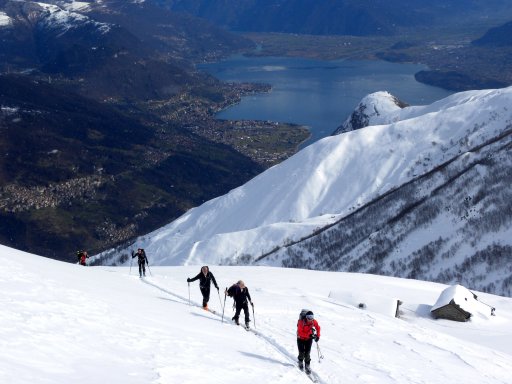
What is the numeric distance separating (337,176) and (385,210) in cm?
2598

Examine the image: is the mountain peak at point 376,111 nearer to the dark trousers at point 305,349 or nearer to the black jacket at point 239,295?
the black jacket at point 239,295

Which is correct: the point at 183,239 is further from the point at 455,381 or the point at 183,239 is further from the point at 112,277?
the point at 455,381

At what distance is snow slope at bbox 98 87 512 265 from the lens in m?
106

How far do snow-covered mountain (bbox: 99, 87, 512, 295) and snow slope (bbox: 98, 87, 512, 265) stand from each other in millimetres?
255

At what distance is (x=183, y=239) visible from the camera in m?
108

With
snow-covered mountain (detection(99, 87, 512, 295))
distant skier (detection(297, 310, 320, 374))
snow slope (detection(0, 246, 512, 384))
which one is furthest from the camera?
snow-covered mountain (detection(99, 87, 512, 295))

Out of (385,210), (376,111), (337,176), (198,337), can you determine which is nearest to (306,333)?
(198,337)

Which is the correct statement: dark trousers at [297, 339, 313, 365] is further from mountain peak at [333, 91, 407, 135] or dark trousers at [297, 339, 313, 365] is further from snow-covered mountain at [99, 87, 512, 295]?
mountain peak at [333, 91, 407, 135]

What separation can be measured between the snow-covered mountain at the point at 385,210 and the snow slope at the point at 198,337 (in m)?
26.3

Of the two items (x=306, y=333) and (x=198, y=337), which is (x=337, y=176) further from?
(x=306, y=333)

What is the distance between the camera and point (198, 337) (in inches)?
928

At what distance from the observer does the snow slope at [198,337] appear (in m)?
18.4

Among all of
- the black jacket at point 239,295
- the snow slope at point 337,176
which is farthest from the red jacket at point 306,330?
the snow slope at point 337,176

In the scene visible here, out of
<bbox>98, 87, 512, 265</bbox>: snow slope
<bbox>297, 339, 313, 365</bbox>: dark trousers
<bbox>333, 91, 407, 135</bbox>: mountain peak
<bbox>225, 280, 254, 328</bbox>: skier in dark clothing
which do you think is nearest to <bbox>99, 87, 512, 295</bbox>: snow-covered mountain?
<bbox>98, 87, 512, 265</bbox>: snow slope
